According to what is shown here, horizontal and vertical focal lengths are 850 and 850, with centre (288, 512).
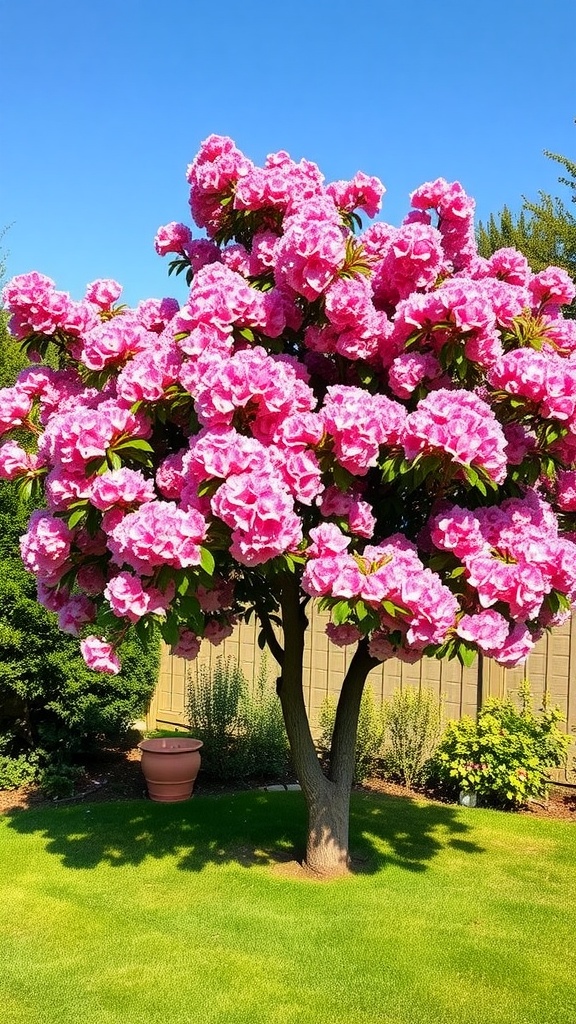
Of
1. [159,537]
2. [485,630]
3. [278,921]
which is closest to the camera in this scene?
[159,537]

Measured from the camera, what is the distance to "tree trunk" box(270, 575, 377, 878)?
4969 mm

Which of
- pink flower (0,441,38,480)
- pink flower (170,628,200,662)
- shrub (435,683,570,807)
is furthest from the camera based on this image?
shrub (435,683,570,807)

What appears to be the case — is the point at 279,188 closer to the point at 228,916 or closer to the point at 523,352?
the point at 523,352

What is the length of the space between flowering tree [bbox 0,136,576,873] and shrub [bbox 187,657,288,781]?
11.4 feet

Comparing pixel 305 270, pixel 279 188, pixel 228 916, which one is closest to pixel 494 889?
pixel 228 916

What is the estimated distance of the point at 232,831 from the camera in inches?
230

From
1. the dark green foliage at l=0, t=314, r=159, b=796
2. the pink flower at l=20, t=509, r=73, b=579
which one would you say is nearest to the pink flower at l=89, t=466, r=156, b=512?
the pink flower at l=20, t=509, r=73, b=579

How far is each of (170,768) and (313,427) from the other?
4.19 metres

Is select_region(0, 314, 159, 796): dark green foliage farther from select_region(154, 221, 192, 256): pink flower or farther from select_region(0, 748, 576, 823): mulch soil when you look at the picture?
select_region(154, 221, 192, 256): pink flower

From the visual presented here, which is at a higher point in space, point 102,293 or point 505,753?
point 102,293

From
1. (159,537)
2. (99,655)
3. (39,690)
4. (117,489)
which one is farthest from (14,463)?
(39,690)

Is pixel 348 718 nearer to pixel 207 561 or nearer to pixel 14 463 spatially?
pixel 207 561

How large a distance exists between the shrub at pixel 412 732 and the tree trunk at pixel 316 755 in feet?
7.17

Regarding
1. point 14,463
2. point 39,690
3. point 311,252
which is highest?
point 311,252
